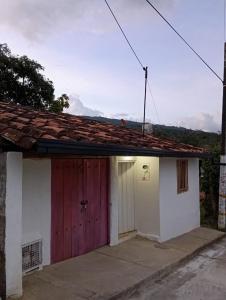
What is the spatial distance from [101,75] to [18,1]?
611 cm

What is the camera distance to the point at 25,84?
21.9 meters

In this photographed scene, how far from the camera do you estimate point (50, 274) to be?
631 cm

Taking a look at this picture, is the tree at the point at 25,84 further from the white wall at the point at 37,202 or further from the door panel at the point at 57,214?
the white wall at the point at 37,202

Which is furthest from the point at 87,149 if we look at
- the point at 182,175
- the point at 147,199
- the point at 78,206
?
the point at 182,175

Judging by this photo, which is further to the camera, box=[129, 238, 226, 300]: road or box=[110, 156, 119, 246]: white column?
box=[110, 156, 119, 246]: white column

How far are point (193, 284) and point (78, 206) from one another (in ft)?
9.30

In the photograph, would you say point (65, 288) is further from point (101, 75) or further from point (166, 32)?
point (101, 75)

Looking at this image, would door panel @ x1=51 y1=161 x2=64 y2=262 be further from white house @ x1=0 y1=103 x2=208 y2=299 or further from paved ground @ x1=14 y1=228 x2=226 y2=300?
paved ground @ x1=14 y1=228 x2=226 y2=300

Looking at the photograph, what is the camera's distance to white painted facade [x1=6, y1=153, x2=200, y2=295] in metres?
5.13

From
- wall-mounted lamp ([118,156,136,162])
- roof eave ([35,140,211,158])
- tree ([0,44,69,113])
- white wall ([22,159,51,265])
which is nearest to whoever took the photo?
roof eave ([35,140,211,158])

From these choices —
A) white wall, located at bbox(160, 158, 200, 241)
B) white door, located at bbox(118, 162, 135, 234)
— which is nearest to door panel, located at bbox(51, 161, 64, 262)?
white door, located at bbox(118, 162, 135, 234)

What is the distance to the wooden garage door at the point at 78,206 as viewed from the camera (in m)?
6.98

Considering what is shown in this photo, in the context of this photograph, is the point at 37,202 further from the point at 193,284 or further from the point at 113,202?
the point at 193,284

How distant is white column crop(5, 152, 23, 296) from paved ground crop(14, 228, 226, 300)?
1.13 feet
